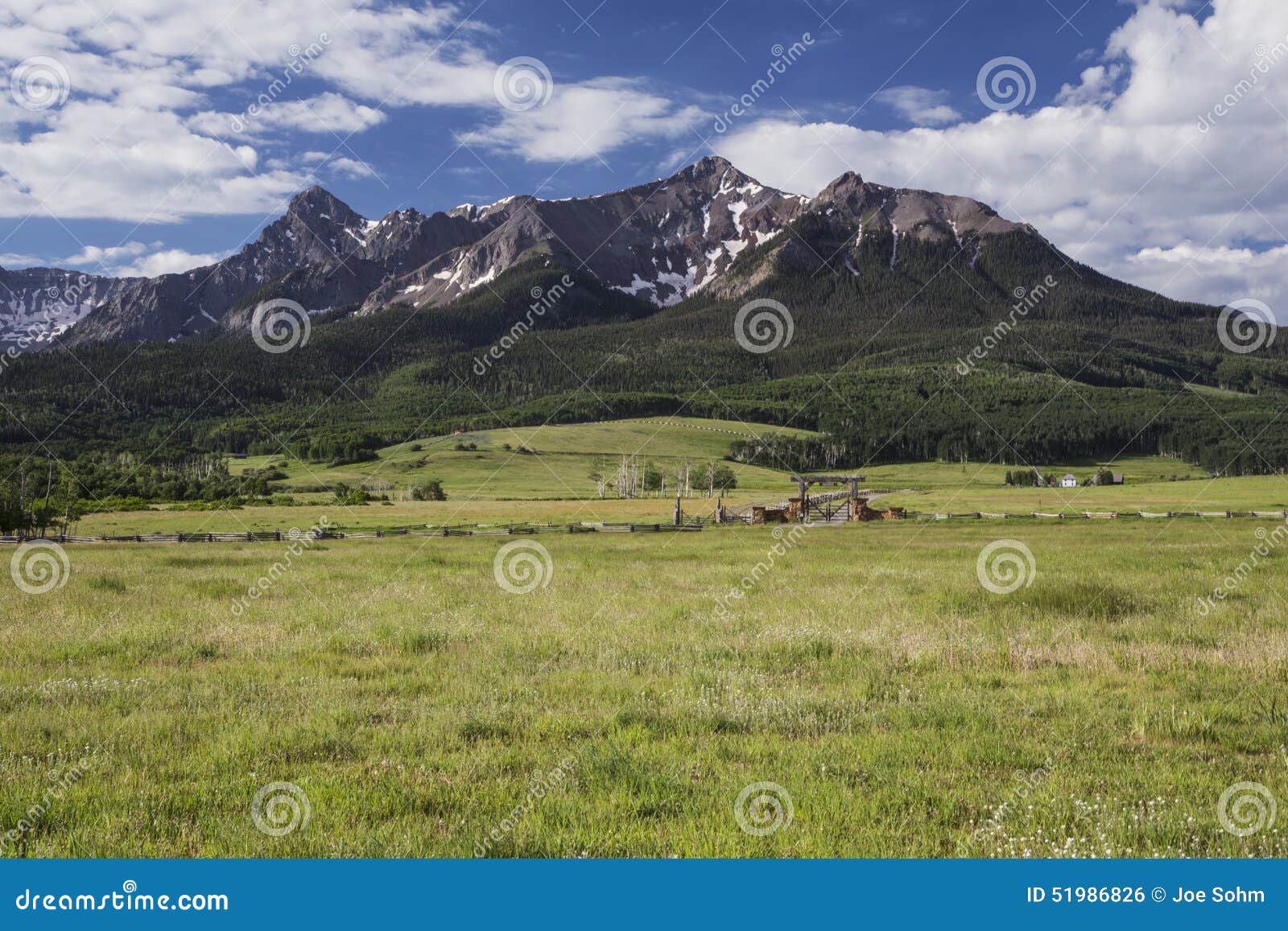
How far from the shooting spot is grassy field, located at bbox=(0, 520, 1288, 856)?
5.76 m

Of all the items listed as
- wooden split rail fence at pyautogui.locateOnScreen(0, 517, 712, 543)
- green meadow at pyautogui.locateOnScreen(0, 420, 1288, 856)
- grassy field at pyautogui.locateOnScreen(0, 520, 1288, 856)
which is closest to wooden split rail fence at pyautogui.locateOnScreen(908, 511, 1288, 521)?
wooden split rail fence at pyautogui.locateOnScreen(0, 517, 712, 543)

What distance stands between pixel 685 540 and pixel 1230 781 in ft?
129

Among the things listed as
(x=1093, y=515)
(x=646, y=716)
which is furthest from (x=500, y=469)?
(x=646, y=716)

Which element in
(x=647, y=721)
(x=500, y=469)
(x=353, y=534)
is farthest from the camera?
(x=500, y=469)

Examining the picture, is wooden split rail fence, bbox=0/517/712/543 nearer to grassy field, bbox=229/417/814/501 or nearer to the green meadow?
the green meadow

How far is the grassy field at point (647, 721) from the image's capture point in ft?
18.9

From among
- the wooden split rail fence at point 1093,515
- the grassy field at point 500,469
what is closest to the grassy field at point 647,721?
the wooden split rail fence at point 1093,515

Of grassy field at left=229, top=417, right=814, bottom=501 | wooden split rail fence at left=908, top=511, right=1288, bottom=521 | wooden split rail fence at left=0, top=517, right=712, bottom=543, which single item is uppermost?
grassy field at left=229, top=417, right=814, bottom=501

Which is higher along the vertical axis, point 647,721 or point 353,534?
point 353,534

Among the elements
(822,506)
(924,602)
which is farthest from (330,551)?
(822,506)

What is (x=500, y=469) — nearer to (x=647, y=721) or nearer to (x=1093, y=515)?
(x=1093, y=515)

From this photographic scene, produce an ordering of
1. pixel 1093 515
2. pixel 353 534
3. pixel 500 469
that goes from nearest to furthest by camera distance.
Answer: pixel 353 534
pixel 1093 515
pixel 500 469

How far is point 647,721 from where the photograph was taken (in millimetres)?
8453

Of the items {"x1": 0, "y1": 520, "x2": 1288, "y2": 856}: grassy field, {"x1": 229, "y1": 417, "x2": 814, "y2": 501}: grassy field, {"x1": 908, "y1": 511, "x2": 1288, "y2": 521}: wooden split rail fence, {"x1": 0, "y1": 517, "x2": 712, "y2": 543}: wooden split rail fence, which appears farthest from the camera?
{"x1": 229, "y1": 417, "x2": 814, "y2": 501}: grassy field
